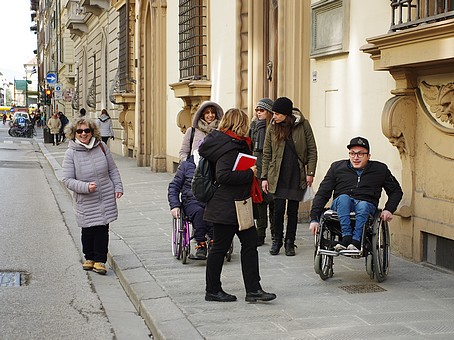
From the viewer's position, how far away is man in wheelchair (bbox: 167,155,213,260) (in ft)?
28.4

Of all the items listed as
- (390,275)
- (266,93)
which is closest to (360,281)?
(390,275)

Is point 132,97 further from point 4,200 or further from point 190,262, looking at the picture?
point 190,262

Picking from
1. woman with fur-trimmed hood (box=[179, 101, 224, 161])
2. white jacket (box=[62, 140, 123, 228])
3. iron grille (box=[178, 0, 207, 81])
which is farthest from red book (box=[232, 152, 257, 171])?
iron grille (box=[178, 0, 207, 81])

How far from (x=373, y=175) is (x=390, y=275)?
3.38 feet

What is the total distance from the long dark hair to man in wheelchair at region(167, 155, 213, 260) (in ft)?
3.29

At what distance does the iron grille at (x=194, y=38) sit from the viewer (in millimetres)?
17453

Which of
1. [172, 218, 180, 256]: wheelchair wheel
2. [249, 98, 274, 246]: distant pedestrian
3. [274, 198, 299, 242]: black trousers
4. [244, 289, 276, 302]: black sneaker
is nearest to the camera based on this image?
[244, 289, 276, 302]: black sneaker

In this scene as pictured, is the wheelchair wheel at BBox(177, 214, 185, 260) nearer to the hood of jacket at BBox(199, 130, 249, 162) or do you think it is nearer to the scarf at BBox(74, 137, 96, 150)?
the scarf at BBox(74, 137, 96, 150)

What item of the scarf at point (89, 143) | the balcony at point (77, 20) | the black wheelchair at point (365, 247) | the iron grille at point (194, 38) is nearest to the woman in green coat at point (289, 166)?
the black wheelchair at point (365, 247)

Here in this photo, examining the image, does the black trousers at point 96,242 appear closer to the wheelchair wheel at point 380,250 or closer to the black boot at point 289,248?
the black boot at point 289,248

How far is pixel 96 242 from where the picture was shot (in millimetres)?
8617

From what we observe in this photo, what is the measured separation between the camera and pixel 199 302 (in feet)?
22.4

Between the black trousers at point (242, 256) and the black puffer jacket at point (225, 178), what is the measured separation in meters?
0.13

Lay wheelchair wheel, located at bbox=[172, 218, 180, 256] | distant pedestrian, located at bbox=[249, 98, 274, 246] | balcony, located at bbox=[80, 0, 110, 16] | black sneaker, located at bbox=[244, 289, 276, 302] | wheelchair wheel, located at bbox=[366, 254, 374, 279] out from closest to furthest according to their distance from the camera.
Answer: black sneaker, located at bbox=[244, 289, 276, 302]
wheelchair wheel, located at bbox=[366, 254, 374, 279]
wheelchair wheel, located at bbox=[172, 218, 180, 256]
distant pedestrian, located at bbox=[249, 98, 274, 246]
balcony, located at bbox=[80, 0, 110, 16]
